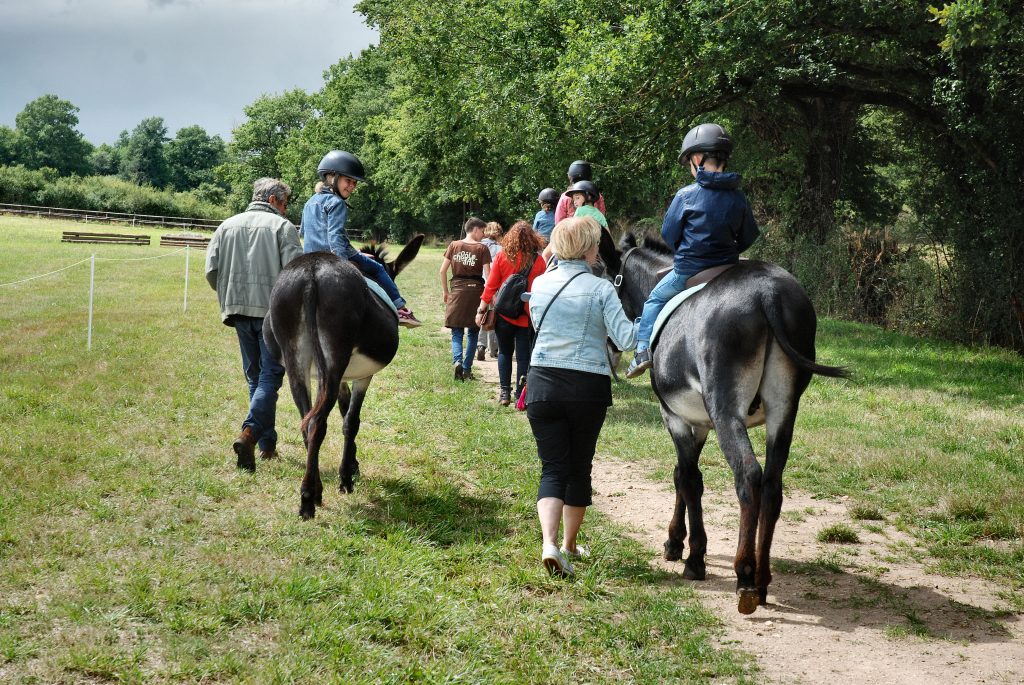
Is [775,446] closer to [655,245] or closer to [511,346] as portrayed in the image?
[655,245]

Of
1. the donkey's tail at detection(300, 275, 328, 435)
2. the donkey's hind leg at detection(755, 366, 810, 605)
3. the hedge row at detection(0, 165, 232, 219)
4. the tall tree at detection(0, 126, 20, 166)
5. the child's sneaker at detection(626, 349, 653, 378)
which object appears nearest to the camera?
the donkey's hind leg at detection(755, 366, 810, 605)

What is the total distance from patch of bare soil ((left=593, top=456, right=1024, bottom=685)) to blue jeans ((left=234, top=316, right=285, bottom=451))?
9.79ft

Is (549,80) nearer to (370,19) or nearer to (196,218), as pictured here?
(370,19)

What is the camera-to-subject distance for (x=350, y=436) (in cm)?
702

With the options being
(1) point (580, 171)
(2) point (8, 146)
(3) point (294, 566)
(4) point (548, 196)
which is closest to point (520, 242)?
(1) point (580, 171)

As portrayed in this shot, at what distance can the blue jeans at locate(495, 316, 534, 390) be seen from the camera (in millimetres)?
10758

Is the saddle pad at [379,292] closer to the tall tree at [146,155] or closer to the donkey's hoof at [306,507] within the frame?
Answer: the donkey's hoof at [306,507]

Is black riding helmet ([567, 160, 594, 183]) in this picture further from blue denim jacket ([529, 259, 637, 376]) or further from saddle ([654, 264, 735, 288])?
blue denim jacket ([529, 259, 637, 376])

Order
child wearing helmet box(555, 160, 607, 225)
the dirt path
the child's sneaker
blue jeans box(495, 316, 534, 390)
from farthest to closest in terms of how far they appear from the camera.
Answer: blue jeans box(495, 316, 534, 390) → child wearing helmet box(555, 160, 607, 225) → the child's sneaker → the dirt path

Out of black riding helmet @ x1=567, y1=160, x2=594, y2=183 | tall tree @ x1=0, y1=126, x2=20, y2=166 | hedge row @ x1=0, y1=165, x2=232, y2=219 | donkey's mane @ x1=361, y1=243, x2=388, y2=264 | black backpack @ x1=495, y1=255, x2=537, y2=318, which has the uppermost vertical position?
tall tree @ x1=0, y1=126, x2=20, y2=166

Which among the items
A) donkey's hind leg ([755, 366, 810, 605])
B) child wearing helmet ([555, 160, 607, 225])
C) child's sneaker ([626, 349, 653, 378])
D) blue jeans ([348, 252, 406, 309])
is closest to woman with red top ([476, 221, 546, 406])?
child wearing helmet ([555, 160, 607, 225])

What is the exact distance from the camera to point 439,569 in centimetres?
534

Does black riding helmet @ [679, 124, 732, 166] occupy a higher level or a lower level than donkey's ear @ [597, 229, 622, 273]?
higher

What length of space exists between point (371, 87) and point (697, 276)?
219 feet
